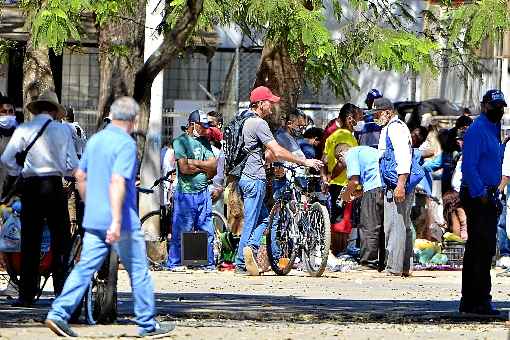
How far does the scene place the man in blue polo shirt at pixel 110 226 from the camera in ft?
38.1

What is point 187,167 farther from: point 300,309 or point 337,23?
point 300,309

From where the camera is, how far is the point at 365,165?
837 inches

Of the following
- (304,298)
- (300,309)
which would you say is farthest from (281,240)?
(300,309)

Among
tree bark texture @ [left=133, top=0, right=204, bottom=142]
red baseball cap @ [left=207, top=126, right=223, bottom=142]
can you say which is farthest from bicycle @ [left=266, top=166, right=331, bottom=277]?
tree bark texture @ [left=133, top=0, right=204, bottom=142]

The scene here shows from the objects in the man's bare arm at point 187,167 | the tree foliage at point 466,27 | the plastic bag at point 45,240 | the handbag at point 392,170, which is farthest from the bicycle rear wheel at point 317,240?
the plastic bag at point 45,240

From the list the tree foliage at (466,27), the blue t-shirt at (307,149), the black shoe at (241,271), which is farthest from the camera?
the blue t-shirt at (307,149)

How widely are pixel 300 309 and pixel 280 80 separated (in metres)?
8.22

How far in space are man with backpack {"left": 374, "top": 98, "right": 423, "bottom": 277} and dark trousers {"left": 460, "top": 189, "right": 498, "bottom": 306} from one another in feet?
18.2

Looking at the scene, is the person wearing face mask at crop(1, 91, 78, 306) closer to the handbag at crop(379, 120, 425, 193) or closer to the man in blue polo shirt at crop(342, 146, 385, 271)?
A: the handbag at crop(379, 120, 425, 193)

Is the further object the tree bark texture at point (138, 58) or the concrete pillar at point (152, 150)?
the concrete pillar at point (152, 150)

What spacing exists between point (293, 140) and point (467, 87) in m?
9.52

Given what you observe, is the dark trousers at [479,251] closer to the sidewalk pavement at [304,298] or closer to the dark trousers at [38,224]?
the sidewalk pavement at [304,298]

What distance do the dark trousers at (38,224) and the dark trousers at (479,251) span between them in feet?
11.0

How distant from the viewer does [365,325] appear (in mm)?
13359
